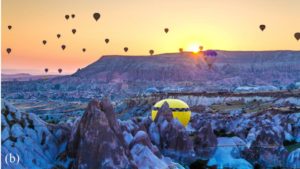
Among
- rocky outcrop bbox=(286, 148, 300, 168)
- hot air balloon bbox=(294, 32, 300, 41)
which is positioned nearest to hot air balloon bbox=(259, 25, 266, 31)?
hot air balloon bbox=(294, 32, 300, 41)

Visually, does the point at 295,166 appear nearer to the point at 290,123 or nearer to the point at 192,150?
the point at 192,150

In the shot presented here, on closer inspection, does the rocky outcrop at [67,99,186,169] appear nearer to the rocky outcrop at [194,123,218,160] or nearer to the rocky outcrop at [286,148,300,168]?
the rocky outcrop at [194,123,218,160]

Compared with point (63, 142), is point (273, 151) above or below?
below

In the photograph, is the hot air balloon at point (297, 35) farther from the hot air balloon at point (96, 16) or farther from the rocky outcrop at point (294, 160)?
the rocky outcrop at point (294, 160)

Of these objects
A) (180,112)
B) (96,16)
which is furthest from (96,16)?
(180,112)

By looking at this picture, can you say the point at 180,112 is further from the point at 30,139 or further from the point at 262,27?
the point at 30,139

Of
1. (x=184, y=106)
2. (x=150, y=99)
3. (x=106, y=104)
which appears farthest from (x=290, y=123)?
(x=150, y=99)

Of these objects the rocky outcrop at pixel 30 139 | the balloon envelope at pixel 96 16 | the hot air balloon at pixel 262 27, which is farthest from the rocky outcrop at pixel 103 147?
the hot air balloon at pixel 262 27

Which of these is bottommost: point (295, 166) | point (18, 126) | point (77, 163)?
point (295, 166)
